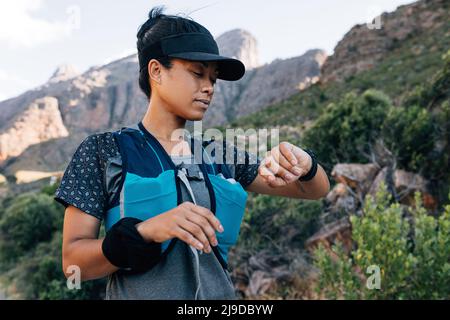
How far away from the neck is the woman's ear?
0.29 ft

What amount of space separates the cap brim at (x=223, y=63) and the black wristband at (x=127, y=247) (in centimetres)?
63

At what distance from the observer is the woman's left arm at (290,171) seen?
149 centimetres

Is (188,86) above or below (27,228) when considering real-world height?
below

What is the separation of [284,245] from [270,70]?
217ft

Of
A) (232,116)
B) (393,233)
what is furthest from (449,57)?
(232,116)

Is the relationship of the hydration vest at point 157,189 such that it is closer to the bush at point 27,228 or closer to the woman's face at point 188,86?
the woman's face at point 188,86

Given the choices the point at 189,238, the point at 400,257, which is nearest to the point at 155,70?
the point at 189,238

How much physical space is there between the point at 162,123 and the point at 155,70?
0.20m

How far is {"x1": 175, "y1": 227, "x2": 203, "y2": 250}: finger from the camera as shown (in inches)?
45.3

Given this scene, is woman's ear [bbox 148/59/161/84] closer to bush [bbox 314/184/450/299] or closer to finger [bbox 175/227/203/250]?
finger [bbox 175/227/203/250]

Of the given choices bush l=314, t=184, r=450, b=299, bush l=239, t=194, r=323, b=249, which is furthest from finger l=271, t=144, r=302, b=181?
bush l=239, t=194, r=323, b=249

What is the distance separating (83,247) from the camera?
1.35m

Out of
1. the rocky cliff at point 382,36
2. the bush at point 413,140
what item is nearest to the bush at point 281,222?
the bush at point 413,140

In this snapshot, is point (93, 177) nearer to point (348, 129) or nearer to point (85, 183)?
point (85, 183)
